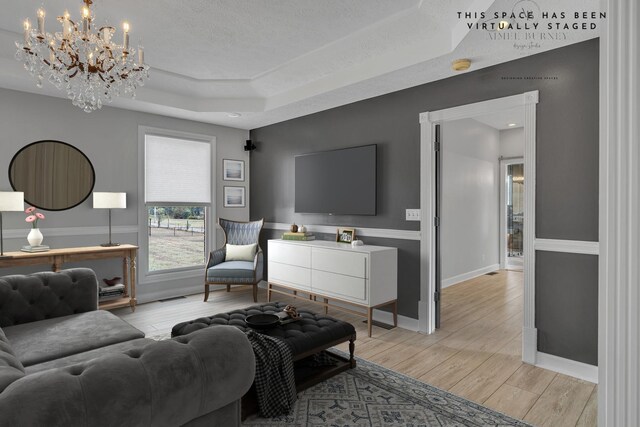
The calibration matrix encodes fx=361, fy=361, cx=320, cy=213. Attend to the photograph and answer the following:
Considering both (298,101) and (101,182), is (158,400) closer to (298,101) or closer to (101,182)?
(298,101)

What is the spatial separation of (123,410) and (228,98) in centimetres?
436

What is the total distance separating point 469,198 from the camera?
6207mm

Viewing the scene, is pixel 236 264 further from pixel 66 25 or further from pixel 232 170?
pixel 66 25

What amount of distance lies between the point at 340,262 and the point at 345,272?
123 millimetres

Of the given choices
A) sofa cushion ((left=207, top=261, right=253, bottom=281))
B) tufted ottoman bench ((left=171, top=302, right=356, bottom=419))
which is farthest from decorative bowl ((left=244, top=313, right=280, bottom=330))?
sofa cushion ((left=207, top=261, right=253, bottom=281))

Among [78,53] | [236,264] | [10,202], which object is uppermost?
[78,53]

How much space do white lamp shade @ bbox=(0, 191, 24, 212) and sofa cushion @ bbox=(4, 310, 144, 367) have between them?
1.64 m

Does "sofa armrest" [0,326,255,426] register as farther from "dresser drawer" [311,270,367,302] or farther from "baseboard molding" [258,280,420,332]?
"baseboard molding" [258,280,420,332]

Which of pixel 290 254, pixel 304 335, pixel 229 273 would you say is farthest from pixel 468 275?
pixel 304 335

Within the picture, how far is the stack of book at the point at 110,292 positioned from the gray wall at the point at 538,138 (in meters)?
2.46

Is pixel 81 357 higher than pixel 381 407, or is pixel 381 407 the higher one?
pixel 81 357

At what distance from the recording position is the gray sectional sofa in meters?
1.04

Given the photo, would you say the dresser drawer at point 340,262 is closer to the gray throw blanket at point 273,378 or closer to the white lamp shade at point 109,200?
the gray throw blanket at point 273,378

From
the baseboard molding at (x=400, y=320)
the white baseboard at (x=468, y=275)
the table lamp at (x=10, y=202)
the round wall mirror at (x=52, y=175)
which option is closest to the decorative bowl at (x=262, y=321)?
the baseboard molding at (x=400, y=320)
